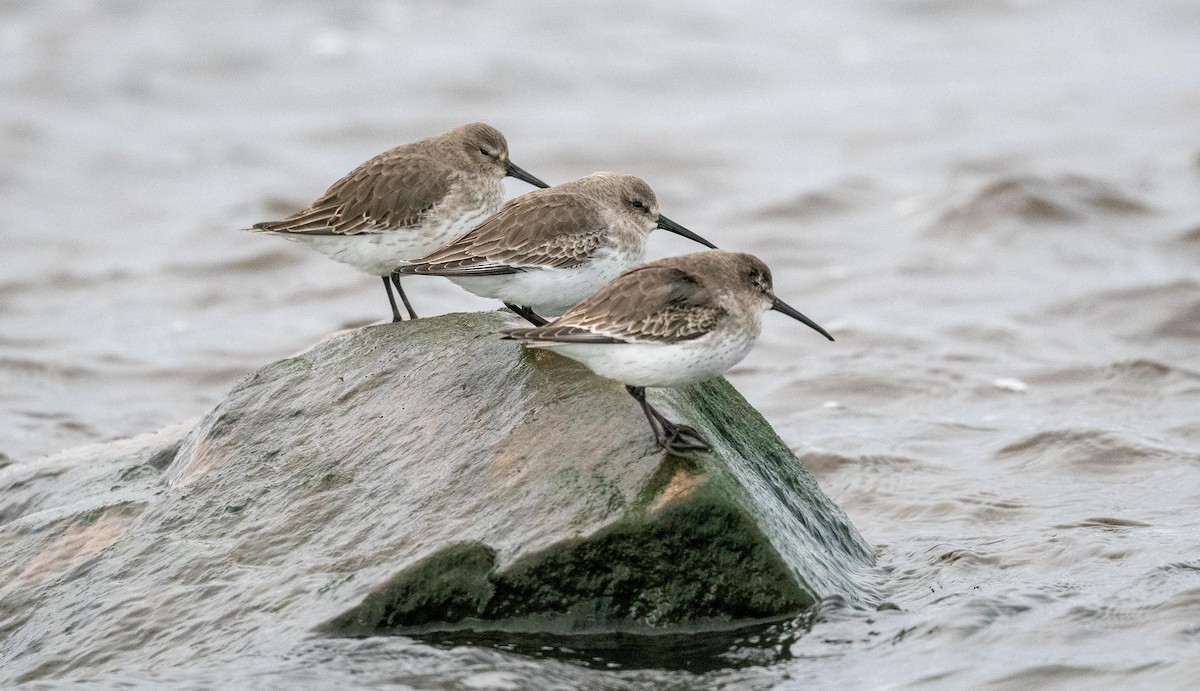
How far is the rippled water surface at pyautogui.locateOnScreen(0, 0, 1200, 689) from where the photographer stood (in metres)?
7.21

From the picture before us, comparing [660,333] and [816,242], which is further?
[816,242]

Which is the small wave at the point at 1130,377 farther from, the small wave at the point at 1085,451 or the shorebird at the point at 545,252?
the shorebird at the point at 545,252

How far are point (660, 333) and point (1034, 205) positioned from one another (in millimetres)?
11470

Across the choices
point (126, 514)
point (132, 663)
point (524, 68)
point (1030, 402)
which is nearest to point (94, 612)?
point (132, 663)

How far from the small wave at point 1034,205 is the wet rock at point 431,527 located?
9431 millimetres

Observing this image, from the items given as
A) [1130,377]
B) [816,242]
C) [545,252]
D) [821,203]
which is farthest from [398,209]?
[821,203]

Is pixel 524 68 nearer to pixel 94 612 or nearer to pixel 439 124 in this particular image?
pixel 439 124

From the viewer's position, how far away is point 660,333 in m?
6.54

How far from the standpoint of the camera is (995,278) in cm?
1515

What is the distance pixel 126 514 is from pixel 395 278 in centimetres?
228

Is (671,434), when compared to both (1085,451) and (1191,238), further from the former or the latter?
(1191,238)

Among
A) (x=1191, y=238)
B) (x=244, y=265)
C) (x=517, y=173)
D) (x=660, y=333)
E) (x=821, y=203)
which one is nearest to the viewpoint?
(x=660, y=333)

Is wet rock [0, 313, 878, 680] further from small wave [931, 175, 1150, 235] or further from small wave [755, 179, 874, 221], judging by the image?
small wave [755, 179, 874, 221]

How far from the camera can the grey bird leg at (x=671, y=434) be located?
6520 mm
